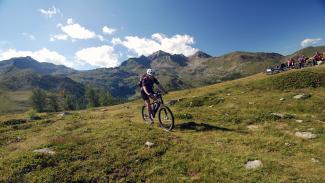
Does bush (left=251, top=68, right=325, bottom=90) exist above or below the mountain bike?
above

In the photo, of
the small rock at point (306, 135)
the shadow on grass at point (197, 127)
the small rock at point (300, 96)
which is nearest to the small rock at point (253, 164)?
the small rock at point (306, 135)

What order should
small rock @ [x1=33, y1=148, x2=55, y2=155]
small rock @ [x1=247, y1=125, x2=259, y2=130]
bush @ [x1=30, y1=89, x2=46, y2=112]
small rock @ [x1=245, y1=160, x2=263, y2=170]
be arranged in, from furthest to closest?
bush @ [x1=30, y1=89, x2=46, y2=112] < small rock @ [x1=247, y1=125, x2=259, y2=130] < small rock @ [x1=33, y1=148, x2=55, y2=155] < small rock @ [x1=245, y1=160, x2=263, y2=170]

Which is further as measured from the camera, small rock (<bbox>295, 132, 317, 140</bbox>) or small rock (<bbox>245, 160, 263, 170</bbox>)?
small rock (<bbox>295, 132, 317, 140</bbox>)

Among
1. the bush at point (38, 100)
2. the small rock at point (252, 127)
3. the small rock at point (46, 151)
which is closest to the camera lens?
the small rock at point (46, 151)

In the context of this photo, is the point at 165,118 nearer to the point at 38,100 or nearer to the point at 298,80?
the point at 298,80

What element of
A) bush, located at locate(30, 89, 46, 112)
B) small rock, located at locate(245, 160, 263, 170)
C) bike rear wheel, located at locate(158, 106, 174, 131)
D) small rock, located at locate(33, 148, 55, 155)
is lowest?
small rock, located at locate(245, 160, 263, 170)

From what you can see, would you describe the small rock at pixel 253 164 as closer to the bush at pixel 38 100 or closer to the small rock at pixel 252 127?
the small rock at pixel 252 127

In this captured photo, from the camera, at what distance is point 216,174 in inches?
455

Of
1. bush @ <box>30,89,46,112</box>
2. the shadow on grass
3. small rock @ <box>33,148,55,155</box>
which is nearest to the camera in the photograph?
small rock @ <box>33,148,55,155</box>

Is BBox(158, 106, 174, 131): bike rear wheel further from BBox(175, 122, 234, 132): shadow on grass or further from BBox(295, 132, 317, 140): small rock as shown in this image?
BBox(295, 132, 317, 140): small rock

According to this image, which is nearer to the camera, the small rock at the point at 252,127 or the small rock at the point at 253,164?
the small rock at the point at 253,164

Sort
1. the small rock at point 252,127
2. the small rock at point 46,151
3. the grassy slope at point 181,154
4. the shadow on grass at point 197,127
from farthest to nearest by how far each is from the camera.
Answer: the small rock at point 252,127 < the shadow on grass at point 197,127 < the small rock at point 46,151 < the grassy slope at point 181,154

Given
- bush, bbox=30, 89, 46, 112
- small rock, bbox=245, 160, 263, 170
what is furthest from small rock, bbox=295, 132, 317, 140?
bush, bbox=30, 89, 46, 112

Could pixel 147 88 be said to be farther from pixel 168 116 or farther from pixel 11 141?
pixel 11 141
